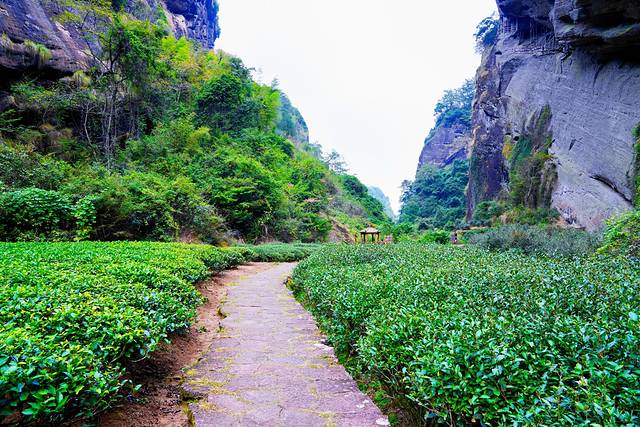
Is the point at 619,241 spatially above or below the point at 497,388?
above

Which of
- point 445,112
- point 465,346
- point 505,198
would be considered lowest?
point 465,346

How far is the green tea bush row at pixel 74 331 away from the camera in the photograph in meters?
1.58

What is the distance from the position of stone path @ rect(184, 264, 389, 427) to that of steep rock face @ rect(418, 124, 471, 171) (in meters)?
52.5


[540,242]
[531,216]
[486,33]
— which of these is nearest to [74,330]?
[540,242]

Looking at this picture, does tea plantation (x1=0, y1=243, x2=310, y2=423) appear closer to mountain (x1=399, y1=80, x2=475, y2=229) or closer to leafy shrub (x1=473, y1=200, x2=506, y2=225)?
leafy shrub (x1=473, y1=200, x2=506, y2=225)

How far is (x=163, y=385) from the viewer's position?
9.36 ft

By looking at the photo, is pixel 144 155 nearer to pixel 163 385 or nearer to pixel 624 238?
pixel 163 385

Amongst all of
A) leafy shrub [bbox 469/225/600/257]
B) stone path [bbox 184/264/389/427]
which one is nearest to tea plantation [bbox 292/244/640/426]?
stone path [bbox 184/264/389/427]

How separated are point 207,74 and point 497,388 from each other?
88.9 feet

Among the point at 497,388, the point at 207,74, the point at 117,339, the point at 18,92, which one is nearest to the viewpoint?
the point at 497,388

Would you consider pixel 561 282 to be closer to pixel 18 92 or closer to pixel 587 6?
pixel 587 6

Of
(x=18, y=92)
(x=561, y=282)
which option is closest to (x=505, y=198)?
(x=561, y=282)

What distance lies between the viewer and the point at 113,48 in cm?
1585

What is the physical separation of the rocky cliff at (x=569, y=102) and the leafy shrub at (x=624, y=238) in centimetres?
587
